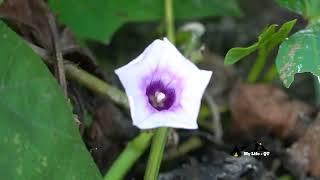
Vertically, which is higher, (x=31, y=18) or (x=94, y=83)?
(x=31, y=18)

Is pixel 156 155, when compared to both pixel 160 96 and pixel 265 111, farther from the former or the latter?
pixel 265 111

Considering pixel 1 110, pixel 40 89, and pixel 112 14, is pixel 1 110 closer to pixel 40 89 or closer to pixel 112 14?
A: pixel 40 89

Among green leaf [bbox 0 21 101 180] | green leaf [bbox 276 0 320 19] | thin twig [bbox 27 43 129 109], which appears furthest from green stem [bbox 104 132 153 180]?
green leaf [bbox 276 0 320 19]

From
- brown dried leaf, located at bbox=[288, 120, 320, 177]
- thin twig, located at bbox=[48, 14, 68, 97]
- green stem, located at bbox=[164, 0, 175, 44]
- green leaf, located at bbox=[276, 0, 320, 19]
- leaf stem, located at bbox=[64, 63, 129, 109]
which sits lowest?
brown dried leaf, located at bbox=[288, 120, 320, 177]

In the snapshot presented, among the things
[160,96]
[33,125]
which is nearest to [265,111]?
[160,96]

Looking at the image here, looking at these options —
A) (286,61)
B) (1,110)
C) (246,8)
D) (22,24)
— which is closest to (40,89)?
(1,110)

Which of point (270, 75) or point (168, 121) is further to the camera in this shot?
point (270, 75)

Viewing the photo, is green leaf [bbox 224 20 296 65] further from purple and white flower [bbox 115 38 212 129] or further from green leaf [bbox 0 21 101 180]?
green leaf [bbox 0 21 101 180]
